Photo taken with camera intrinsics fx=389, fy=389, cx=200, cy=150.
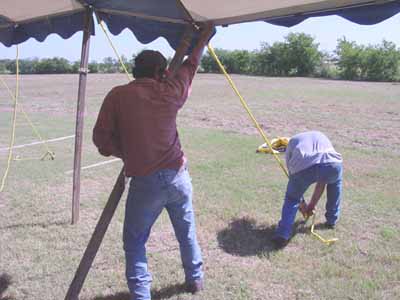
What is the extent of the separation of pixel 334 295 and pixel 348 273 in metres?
0.37

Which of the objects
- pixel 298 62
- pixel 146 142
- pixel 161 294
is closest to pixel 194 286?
pixel 161 294

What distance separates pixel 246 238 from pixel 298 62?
43.4 metres

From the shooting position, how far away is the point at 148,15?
3.39 metres

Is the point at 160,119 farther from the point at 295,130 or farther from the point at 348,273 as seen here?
the point at 295,130

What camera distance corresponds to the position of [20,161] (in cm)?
732

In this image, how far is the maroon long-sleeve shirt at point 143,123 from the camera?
2287 millimetres

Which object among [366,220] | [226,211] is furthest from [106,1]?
[366,220]

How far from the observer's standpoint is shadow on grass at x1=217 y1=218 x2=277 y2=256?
3.77m

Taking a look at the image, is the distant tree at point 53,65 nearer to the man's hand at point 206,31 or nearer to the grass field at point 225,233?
the grass field at point 225,233

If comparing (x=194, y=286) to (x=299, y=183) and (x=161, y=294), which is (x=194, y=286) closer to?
(x=161, y=294)

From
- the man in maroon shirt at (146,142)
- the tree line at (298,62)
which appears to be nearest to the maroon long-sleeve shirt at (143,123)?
the man in maroon shirt at (146,142)

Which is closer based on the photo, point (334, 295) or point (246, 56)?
point (334, 295)

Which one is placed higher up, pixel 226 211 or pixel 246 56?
pixel 246 56

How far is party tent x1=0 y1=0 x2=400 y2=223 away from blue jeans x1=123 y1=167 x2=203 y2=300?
1.26 metres
